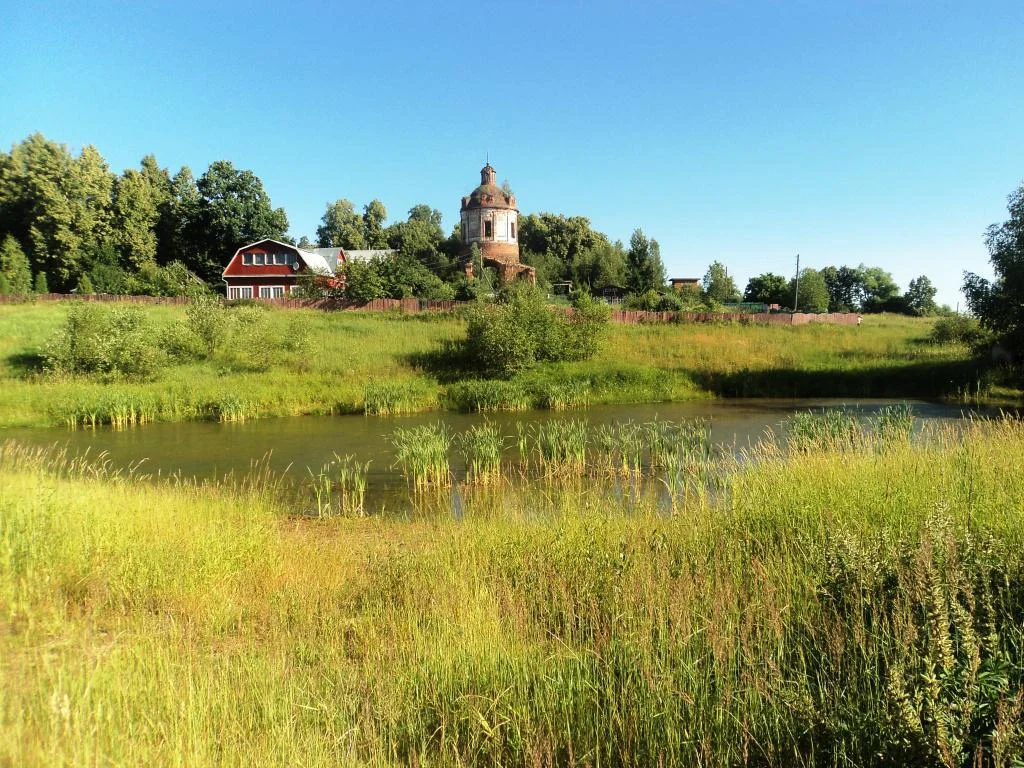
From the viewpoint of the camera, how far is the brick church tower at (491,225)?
69.4 m

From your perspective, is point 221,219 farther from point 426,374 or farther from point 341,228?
point 426,374

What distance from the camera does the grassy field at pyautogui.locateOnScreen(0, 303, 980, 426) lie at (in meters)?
25.5

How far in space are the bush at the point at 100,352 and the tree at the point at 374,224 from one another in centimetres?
6049

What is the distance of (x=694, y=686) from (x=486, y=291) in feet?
155

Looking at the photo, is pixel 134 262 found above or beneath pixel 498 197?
beneath

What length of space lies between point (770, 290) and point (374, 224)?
5567 centimetres

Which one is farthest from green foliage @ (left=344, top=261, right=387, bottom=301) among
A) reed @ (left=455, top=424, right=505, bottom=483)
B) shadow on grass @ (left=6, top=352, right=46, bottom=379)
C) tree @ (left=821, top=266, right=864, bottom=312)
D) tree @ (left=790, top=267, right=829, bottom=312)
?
tree @ (left=821, top=266, right=864, bottom=312)

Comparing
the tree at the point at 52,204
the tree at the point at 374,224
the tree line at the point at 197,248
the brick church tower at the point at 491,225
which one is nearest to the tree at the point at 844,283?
the tree line at the point at 197,248

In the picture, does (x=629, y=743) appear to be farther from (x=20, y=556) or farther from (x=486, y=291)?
(x=486, y=291)

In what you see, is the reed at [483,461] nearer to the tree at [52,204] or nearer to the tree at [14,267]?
the tree at [14,267]

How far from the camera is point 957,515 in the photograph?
215 inches

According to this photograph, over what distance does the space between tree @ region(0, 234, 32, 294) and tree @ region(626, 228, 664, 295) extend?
5539 cm

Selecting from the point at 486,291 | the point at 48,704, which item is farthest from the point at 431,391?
the point at 48,704

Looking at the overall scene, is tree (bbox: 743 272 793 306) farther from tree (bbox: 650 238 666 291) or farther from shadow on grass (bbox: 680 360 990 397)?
shadow on grass (bbox: 680 360 990 397)
